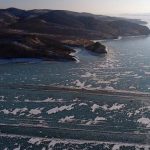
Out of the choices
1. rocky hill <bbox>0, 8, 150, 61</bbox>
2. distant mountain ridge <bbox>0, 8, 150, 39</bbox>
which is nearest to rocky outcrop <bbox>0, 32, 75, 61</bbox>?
rocky hill <bbox>0, 8, 150, 61</bbox>

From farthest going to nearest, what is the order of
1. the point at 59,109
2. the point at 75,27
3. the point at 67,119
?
1. the point at 75,27
2. the point at 59,109
3. the point at 67,119

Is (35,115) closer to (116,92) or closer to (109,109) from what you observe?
(109,109)

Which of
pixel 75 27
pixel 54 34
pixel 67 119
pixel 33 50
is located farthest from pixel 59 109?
pixel 75 27

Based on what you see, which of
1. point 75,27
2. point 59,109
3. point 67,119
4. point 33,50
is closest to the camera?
point 67,119

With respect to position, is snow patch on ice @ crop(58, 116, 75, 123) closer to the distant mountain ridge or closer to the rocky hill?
the rocky hill

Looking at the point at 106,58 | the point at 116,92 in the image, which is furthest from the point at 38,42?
the point at 116,92

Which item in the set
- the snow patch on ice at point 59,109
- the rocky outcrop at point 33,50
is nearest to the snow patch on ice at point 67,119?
the snow patch on ice at point 59,109

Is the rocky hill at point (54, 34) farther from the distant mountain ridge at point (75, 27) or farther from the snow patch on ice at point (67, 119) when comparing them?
the snow patch on ice at point (67, 119)

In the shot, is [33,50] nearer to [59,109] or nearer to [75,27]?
[59,109]

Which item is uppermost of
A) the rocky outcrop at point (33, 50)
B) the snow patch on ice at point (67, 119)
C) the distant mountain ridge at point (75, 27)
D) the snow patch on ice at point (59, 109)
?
the distant mountain ridge at point (75, 27)

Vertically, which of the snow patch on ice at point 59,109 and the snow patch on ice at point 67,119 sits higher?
the snow patch on ice at point 59,109

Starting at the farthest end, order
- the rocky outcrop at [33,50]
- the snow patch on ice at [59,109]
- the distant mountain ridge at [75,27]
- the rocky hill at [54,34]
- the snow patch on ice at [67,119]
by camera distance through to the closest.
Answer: the distant mountain ridge at [75,27], the rocky hill at [54,34], the rocky outcrop at [33,50], the snow patch on ice at [59,109], the snow patch on ice at [67,119]
